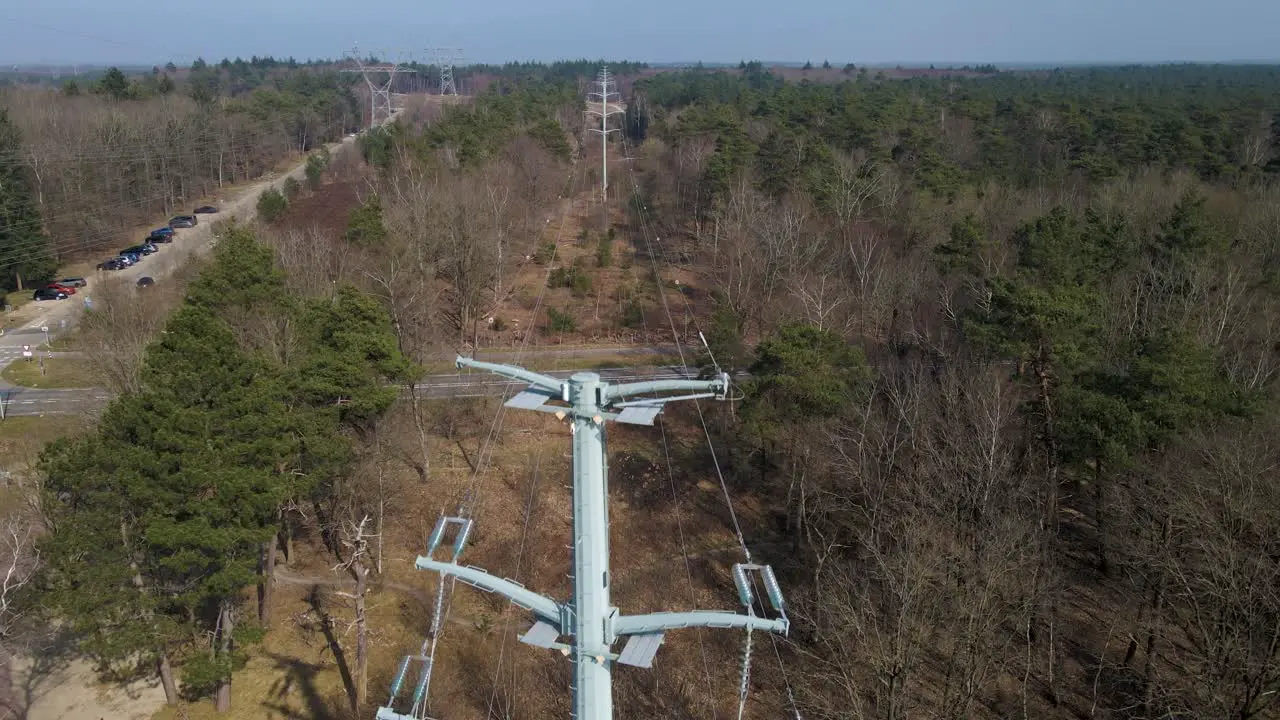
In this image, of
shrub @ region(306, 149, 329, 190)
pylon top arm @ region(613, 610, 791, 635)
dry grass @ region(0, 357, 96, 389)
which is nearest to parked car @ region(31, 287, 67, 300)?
dry grass @ region(0, 357, 96, 389)

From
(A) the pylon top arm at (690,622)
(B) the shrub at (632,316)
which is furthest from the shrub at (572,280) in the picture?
(A) the pylon top arm at (690,622)

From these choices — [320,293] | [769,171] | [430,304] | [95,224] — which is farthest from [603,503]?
[95,224]

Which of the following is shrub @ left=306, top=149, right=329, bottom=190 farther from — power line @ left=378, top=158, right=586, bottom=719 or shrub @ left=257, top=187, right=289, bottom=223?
power line @ left=378, top=158, right=586, bottom=719

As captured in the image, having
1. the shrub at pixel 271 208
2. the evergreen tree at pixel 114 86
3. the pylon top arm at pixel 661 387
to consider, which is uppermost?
the evergreen tree at pixel 114 86

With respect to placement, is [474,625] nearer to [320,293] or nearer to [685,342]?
[320,293]

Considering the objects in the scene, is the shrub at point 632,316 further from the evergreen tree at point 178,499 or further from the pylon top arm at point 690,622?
the pylon top arm at point 690,622

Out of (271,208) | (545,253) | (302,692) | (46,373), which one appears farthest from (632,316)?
(302,692)
